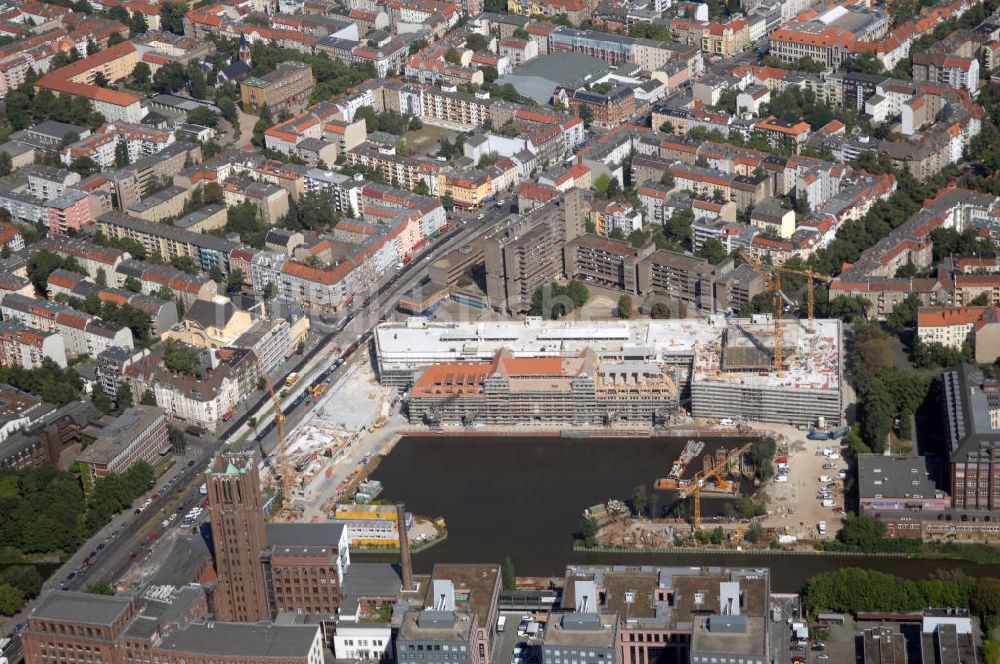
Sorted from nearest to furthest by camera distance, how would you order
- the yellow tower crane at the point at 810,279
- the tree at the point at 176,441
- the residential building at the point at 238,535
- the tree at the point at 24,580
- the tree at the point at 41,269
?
the residential building at the point at 238,535 → the tree at the point at 24,580 → the tree at the point at 176,441 → the yellow tower crane at the point at 810,279 → the tree at the point at 41,269

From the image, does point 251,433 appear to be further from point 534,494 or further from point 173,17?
point 173,17

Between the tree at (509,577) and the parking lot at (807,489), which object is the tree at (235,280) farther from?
the parking lot at (807,489)

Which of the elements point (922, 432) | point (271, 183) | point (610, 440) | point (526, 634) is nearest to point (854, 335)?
point (922, 432)

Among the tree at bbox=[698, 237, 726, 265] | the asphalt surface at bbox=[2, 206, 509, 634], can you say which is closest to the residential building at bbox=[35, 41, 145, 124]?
the asphalt surface at bbox=[2, 206, 509, 634]

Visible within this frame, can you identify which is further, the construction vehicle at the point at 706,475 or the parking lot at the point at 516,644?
the construction vehicle at the point at 706,475

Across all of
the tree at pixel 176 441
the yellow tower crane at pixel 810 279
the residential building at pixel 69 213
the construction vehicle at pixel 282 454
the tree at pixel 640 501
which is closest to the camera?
the tree at pixel 640 501

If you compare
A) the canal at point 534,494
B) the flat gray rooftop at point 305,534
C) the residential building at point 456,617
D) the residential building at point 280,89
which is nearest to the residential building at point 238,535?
the flat gray rooftop at point 305,534
